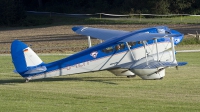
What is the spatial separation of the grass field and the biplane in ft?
1.45

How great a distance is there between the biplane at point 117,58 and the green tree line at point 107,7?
143 feet

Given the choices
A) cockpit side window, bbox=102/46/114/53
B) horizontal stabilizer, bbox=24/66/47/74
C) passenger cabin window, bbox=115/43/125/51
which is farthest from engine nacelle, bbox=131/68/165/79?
horizontal stabilizer, bbox=24/66/47/74

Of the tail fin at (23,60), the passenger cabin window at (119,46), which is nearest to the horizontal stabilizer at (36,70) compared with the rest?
the tail fin at (23,60)

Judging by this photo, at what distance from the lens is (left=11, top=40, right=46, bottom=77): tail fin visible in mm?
19562

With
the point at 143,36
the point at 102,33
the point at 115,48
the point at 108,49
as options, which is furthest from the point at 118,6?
the point at 143,36

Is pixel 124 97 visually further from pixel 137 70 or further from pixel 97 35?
pixel 97 35

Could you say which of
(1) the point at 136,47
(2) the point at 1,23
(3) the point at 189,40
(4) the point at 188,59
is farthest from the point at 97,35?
(2) the point at 1,23

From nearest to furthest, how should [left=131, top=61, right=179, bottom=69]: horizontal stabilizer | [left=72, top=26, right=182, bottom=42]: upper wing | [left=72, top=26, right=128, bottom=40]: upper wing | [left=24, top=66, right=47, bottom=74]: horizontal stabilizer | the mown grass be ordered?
1. [left=24, top=66, right=47, bottom=74]: horizontal stabilizer
2. [left=72, top=26, right=182, bottom=42]: upper wing
3. [left=131, top=61, right=179, bottom=69]: horizontal stabilizer
4. [left=72, top=26, right=128, bottom=40]: upper wing
5. the mown grass

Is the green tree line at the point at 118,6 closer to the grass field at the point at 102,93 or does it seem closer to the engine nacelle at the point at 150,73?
the grass field at the point at 102,93

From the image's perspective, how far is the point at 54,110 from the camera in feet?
49.3

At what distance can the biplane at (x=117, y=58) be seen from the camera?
64.6 feet

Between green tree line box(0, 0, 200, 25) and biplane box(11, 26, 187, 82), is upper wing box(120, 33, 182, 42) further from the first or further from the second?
green tree line box(0, 0, 200, 25)

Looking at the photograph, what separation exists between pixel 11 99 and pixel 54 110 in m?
2.38

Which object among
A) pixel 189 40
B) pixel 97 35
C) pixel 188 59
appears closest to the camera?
pixel 97 35
